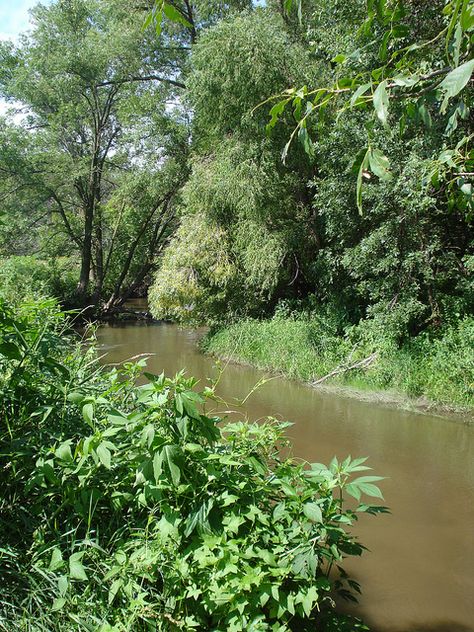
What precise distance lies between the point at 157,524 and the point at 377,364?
6.82m

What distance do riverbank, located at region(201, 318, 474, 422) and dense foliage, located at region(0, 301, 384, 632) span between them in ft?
15.0

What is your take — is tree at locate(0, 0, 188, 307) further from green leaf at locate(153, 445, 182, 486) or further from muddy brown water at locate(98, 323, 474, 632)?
green leaf at locate(153, 445, 182, 486)

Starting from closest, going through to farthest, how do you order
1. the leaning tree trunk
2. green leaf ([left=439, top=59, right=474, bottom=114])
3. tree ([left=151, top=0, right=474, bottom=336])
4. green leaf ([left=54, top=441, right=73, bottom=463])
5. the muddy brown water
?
1. green leaf ([left=439, top=59, right=474, bottom=114])
2. green leaf ([left=54, top=441, right=73, bottom=463])
3. the muddy brown water
4. tree ([left=151, top=0, right=474, bottom=336])
5. the leaning tree trunk

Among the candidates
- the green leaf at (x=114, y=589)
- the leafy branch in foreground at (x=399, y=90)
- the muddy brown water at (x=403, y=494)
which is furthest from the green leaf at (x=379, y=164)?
the muddy brown water at (x=403, y=494)

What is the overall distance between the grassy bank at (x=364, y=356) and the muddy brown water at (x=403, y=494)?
0.41m

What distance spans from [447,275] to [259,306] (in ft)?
16.3

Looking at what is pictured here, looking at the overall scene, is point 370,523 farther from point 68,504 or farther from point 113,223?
point 113,223

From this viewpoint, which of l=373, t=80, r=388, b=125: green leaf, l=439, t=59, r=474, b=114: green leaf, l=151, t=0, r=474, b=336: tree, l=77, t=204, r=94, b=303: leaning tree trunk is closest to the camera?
l=439, t=59, r=474, b=114: green leaf

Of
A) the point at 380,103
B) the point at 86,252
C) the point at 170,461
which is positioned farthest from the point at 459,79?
the point at 86,252

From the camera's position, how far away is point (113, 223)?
1873cm

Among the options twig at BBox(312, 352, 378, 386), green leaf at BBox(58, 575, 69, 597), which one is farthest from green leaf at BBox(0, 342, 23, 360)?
twig at BBox(312, 352, 378, 386)

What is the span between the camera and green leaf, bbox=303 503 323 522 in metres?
2.27

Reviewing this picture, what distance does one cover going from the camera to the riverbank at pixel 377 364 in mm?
7629

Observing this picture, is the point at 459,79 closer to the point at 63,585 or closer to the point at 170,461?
the point at 170,461
